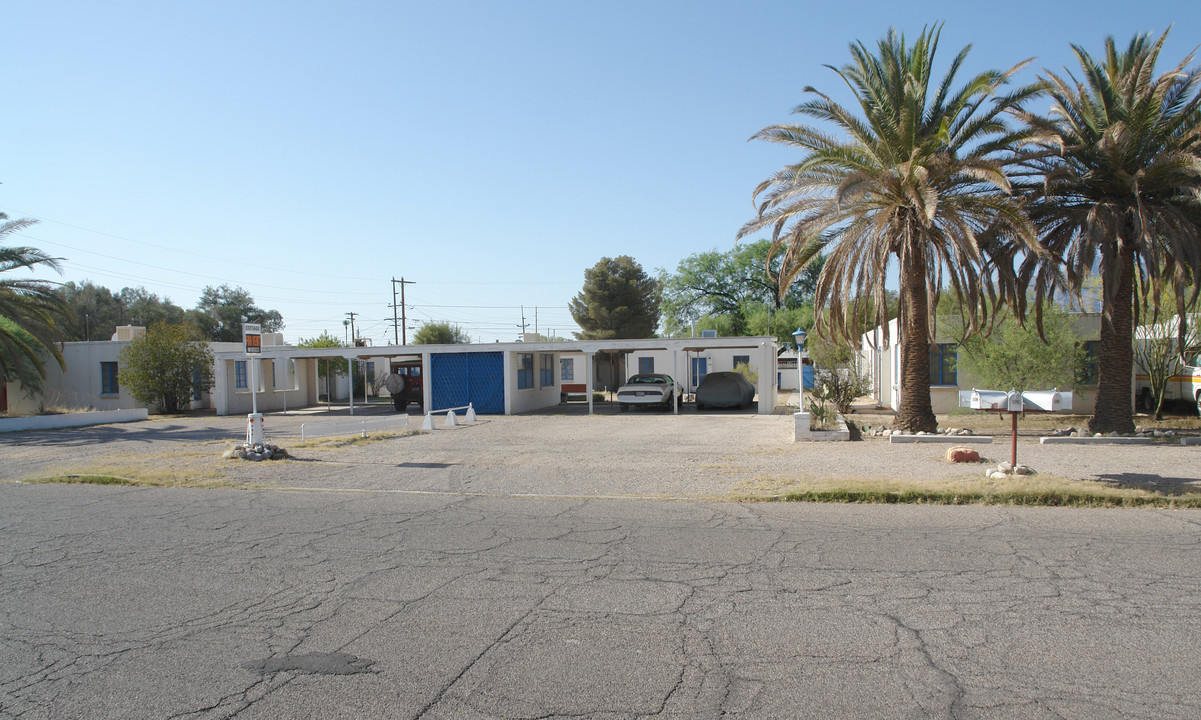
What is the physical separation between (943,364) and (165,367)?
27761 mm

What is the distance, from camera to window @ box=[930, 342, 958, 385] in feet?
76.5

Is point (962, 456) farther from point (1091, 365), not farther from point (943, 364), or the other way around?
point (1091, 365)

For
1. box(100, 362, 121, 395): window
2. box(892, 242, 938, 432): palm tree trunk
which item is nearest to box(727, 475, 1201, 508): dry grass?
box(892, 242, 938, 432): palm tree trunk

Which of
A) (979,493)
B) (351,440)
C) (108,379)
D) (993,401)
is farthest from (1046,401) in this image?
(108,379)

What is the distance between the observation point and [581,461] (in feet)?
43.5

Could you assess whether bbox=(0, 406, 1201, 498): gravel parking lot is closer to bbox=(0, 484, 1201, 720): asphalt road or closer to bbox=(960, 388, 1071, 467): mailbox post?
bbox=(960, 388, 1071, 467): mailbox post

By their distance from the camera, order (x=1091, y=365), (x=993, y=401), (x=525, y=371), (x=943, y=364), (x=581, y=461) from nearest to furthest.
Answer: (x=993, y=401) < (x=581, y=461) < (x=1091, y=365) < (x=943, y=364) < (x=525, y=371)

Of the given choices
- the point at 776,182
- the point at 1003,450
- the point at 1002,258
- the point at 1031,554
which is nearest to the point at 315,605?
the point at 1031,554

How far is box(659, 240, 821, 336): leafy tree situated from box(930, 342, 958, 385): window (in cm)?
3347

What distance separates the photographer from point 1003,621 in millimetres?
4941

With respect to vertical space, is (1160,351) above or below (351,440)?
above

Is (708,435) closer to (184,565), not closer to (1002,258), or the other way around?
(1002,258)

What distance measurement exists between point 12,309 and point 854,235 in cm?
2495

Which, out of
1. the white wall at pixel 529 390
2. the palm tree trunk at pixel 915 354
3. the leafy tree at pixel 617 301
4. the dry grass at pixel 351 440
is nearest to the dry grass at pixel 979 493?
the palm tree trunk at pixel 915 354
